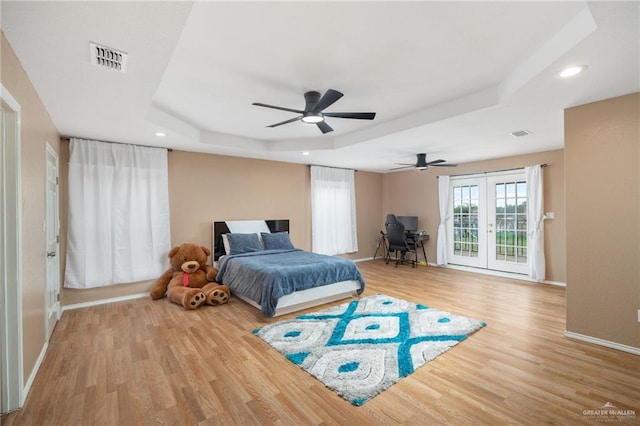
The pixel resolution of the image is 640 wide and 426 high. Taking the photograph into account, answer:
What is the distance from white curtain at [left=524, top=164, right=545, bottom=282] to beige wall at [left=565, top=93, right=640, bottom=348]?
2.57 meters

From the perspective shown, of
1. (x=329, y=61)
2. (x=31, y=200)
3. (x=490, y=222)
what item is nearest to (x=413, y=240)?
(x=490, y=222)

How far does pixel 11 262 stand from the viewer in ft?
6.14

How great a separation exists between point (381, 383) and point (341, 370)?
35 centimetres

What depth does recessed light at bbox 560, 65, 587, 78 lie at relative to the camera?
2.14 metres

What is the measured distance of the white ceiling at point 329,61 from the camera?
1.70 m

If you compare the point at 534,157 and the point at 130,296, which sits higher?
the point at 534,157

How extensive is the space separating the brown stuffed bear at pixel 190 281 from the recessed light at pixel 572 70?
4.34 m

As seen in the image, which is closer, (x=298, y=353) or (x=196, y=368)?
(x=196, y=368)

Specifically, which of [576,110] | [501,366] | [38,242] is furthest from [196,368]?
[576,110]

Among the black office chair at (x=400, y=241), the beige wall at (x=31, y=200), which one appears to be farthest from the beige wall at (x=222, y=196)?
the black office chair at (x=400, y=241)

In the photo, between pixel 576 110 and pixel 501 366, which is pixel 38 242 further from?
pixel 576 110

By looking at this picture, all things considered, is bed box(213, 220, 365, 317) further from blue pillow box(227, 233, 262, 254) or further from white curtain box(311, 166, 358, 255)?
white curtain box(311, 166, 358, 255)

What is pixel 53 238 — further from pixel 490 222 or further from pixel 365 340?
pixel 490 222

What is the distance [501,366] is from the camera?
2426mm
